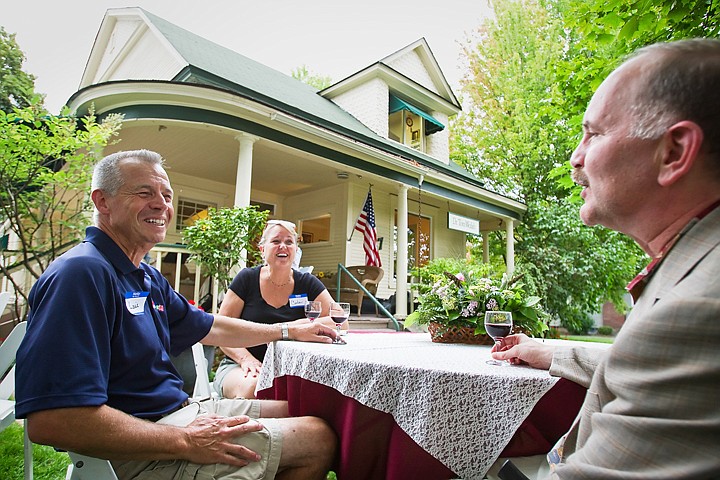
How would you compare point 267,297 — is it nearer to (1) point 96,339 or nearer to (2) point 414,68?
(1) point 96,339

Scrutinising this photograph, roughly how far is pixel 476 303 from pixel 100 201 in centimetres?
169

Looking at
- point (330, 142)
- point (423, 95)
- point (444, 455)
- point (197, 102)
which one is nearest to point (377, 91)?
point (423, 95)

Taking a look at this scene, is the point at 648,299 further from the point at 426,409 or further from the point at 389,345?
the point at 389,345

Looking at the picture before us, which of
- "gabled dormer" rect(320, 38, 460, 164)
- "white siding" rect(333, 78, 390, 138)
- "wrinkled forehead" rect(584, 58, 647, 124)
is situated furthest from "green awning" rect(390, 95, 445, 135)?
"wrinkled forehead" rect(584, 58, 647, 124)

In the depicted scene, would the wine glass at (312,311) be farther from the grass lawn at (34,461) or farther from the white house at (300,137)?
the white house at (300,137)

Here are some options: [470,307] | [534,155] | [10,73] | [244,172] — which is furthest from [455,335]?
[10,73]

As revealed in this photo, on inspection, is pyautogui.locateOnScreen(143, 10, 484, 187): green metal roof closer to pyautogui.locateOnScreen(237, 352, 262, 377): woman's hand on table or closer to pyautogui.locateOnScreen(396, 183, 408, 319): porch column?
pyautogui.locateOnScreen(396, 183, 408, 319): porch column

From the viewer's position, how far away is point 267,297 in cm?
302

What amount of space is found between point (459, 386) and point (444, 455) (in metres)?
0.20

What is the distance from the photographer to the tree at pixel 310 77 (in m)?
27.0

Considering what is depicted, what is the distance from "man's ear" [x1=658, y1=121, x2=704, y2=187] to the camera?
0.74m

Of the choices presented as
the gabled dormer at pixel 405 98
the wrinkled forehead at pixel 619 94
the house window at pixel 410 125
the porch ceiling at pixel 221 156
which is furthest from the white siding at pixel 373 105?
the wrinkled forehead at pixel 619 94

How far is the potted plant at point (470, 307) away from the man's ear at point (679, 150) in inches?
52.0

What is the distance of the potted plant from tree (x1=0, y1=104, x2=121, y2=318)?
4947 millimetres
